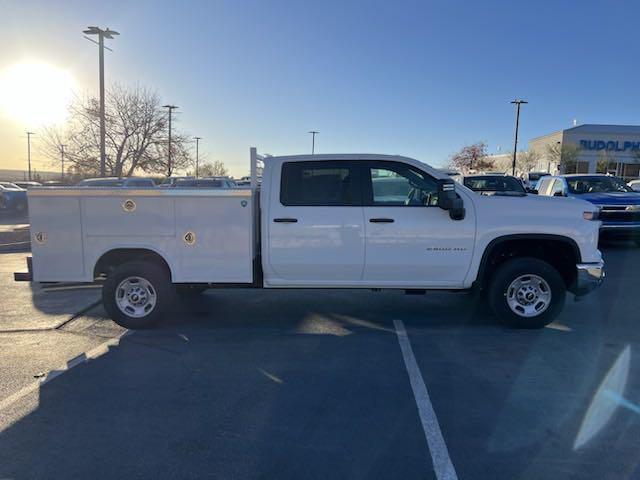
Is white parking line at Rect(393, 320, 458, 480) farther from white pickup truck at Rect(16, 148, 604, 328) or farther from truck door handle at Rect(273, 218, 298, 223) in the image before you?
truck door handle at Rect(273, 218, 298, 223)

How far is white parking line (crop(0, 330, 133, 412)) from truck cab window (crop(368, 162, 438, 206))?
3.31 meters

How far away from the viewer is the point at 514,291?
19.3 feet

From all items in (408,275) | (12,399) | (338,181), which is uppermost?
(338,181)

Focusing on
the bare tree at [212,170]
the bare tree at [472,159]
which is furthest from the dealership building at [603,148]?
the bare tree at [212,170]

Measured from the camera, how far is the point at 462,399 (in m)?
4.09

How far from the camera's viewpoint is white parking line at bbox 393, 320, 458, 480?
313 cm

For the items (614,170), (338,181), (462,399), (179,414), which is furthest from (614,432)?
(614,170)

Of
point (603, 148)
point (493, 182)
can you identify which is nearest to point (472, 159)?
point (603, 148)

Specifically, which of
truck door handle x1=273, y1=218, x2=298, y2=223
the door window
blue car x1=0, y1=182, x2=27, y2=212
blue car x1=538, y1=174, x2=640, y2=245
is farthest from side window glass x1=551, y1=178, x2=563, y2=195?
blue car x1=0, y1=182, x2=27, y2=212

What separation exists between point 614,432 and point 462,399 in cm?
107

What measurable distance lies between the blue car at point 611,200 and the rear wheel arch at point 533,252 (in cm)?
676

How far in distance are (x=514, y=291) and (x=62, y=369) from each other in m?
4.92

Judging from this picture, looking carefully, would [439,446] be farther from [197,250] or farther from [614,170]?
[614,170]

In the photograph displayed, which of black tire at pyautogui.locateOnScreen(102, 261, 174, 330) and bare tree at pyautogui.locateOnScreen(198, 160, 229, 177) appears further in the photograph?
bare tree at pyautogui.locateOnScreen(198, 160, 229, 177)
